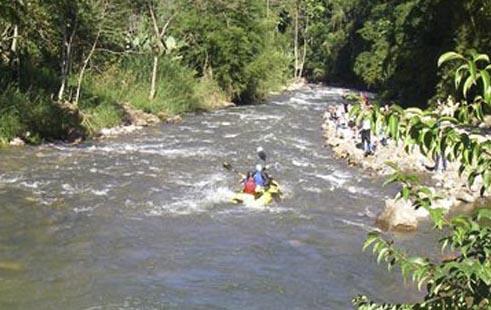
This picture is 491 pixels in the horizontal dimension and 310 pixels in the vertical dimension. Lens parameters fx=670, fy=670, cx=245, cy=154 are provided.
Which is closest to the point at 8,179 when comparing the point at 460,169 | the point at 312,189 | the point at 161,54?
the point at 312,189

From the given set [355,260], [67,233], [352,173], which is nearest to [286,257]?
[355,260]

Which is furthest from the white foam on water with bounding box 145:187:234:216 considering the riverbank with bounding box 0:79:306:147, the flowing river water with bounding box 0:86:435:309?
the riverbank with bounding box 0:79:306:147

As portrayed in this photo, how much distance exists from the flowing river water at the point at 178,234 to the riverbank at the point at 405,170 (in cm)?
47

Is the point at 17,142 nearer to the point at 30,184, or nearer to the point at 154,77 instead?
the point at 30,184

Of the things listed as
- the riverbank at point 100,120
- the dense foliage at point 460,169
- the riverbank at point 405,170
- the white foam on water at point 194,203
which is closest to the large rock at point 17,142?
the riverbank at point 100,120

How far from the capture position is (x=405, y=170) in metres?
19.4

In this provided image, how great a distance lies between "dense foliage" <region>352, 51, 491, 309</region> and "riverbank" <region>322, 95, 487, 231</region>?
322 inches

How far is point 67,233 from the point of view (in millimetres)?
11891

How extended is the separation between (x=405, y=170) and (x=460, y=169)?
17.1 metres

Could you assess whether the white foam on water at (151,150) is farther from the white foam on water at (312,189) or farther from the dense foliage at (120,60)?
the white foam on water at (312,189)

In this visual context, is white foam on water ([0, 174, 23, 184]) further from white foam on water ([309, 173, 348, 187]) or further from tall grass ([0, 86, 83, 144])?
white foam on water ([309, 173, 348, 187])

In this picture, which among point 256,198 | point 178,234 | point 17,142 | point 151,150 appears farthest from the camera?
point 151,150

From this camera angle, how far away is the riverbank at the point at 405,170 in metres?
13.1

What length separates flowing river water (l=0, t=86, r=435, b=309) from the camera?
945 cm
